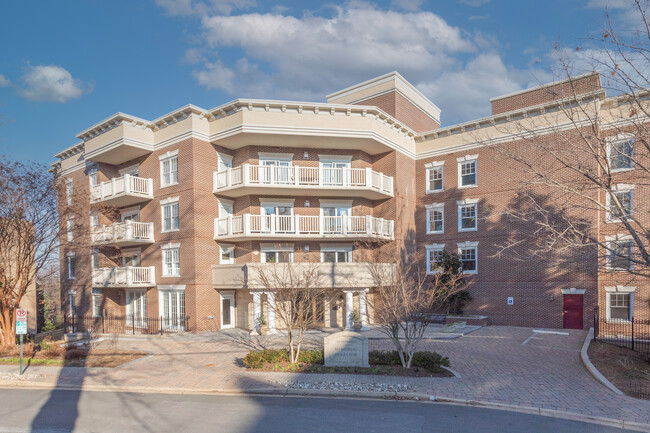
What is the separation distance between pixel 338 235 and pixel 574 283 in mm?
12883

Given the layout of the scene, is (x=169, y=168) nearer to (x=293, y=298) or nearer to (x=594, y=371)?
(x=293, y=298)

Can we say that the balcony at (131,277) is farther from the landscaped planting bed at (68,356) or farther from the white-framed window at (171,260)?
the landscaped planting bed at (68,356)

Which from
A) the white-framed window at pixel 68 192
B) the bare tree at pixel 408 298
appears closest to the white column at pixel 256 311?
the bare tree at pixel 408 298

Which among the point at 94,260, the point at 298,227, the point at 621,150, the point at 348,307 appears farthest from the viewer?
the point at 94,260

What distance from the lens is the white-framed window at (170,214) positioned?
2470 centimetres

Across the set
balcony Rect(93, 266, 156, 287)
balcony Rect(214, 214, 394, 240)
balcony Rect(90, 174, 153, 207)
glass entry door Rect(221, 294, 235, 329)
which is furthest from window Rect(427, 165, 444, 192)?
balcony Rect(93, 266, 156, 287)

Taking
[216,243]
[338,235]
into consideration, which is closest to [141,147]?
[216,243]

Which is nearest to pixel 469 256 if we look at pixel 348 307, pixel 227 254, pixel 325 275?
pixel 348 307

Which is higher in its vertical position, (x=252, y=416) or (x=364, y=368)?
(x=252, y=416)

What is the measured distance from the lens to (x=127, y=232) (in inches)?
990

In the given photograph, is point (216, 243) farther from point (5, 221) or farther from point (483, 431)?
point (483, 431)

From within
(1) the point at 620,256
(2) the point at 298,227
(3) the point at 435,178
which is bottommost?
(1) the point at 620,256

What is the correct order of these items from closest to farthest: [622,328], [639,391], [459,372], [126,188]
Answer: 1. [639,391]
2. [459,372]
3. [622,328]
4. [126,188]

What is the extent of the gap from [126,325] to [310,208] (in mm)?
14727
